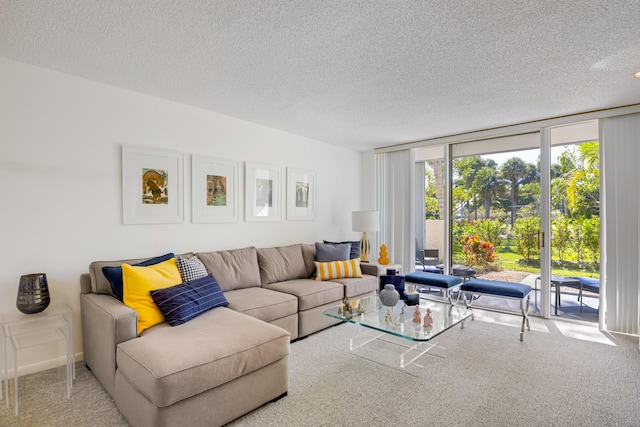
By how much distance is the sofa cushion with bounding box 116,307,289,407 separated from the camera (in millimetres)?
1722

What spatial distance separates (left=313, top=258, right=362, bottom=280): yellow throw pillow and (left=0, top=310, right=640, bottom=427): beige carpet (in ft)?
2.88

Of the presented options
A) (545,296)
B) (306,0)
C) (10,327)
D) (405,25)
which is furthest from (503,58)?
(10,327)

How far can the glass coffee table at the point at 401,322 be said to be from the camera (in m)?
2.58

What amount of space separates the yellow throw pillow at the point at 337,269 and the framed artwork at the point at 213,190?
1181 millimetres

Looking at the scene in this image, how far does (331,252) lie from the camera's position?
4270 millimetres

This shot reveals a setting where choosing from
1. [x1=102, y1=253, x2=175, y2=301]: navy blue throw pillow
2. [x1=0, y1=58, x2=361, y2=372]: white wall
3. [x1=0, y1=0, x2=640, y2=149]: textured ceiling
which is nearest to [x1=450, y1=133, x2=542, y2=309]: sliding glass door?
[x1=0, y1=0, x2=640, y2=149]: textured ceiling

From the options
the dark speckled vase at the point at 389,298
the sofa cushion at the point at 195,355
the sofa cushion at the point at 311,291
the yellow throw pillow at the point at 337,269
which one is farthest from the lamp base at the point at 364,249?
the sofa cushion at the point at 195,355

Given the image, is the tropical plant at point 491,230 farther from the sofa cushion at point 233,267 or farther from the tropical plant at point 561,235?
the sofa cushion at point 233,267

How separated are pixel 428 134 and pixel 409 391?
3.45 m

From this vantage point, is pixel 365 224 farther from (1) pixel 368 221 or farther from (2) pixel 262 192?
(2) pixel 262 192

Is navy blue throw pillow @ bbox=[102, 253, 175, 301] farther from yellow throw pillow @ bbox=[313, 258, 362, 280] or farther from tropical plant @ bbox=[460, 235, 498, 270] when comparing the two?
tropical plant @ bbox=[460, 235, 498, 270]

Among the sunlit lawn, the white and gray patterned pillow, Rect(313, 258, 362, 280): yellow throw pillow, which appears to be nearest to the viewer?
the white and gray patterned pillow

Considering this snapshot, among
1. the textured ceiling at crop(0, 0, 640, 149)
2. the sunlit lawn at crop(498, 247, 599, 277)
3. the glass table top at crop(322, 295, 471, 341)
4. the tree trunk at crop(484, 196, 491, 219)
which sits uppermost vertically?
the textured ceiling at crop(0, 0, 640, 149)

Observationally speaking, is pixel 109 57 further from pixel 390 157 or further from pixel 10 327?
pixel 390 157
